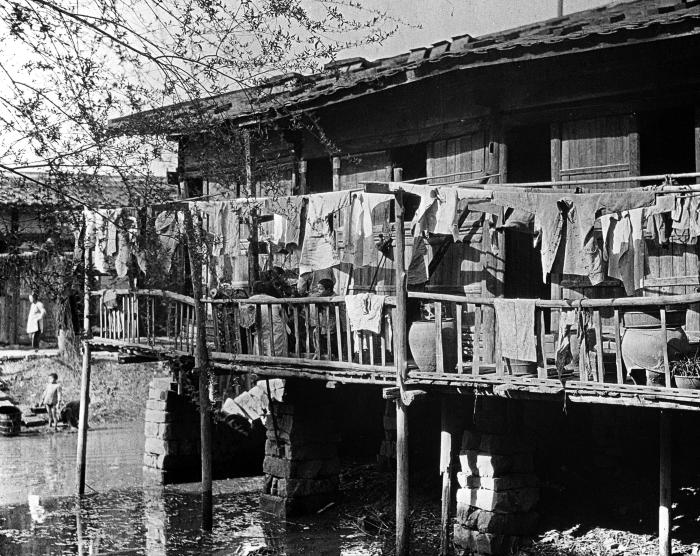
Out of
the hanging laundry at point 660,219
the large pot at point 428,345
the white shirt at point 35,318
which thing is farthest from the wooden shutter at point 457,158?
the white shirt at point 35,318

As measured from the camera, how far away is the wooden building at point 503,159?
33.1 feet

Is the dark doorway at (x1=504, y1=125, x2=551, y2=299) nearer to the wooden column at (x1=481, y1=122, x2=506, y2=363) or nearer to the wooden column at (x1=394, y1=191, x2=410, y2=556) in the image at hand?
the wooden column at (x1=481, y1=122, x2=506, y2=363)

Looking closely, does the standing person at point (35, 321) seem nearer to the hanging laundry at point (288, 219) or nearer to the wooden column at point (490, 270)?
Result: the hanging laundry at point (288, 219)

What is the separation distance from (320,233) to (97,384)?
15.2 m

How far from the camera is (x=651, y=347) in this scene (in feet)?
29.5

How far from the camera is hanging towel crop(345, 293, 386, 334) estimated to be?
37.0 feet

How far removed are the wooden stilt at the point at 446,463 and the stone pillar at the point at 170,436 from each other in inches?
283

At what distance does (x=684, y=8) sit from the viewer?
10.5m

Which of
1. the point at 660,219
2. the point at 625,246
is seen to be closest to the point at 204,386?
the point at 625,246

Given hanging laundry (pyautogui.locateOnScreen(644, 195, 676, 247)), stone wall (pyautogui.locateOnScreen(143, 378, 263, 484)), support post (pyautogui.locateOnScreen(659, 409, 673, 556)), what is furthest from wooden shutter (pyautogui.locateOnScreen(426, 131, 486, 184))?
stone wall (pyautogui.locateOnScreen(143, 378, 263, 484))

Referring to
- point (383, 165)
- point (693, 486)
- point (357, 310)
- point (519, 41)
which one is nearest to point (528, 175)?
point (383, 165)

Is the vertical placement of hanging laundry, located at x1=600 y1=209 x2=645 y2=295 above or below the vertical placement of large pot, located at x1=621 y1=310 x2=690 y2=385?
above

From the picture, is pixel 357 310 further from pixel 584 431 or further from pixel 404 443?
pixel 584 431

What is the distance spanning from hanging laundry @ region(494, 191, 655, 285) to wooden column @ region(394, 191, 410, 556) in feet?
4.05
